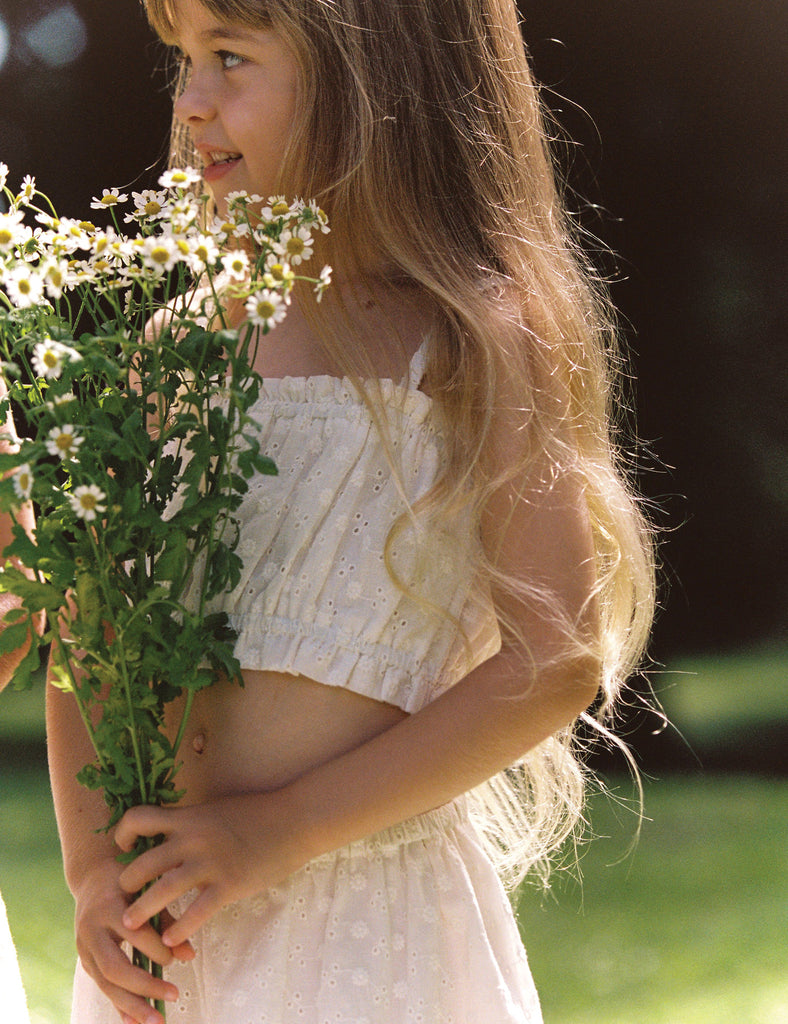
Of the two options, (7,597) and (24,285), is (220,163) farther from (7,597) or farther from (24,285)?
(7,597)

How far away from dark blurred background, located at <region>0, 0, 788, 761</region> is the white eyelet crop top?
3205 millimetres

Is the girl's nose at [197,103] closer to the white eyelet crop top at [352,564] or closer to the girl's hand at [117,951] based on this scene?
the white eyelet crop top at [352,564]

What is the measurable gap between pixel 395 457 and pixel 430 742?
0.29 metres

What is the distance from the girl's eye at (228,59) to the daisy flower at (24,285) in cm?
43

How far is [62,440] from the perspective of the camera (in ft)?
2.92

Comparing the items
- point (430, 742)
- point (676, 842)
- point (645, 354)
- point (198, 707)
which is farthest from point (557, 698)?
point (645, 354)

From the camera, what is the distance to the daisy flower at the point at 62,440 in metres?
0.88

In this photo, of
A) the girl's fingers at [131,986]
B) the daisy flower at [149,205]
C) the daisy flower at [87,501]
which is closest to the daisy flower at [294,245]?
the daisy flower at [149,205]

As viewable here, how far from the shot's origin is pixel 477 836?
1239 millimetres

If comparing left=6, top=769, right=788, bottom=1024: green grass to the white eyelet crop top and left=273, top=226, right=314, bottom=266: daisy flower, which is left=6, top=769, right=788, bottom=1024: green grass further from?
left=273, top=226, right=314, bottom=266: daisy flower

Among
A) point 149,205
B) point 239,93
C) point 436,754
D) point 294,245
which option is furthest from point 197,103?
point 436,754

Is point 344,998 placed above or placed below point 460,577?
below

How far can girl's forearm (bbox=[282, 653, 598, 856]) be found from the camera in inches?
41.1

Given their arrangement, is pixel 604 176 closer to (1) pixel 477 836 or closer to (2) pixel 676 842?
(2) pixel 676 842
